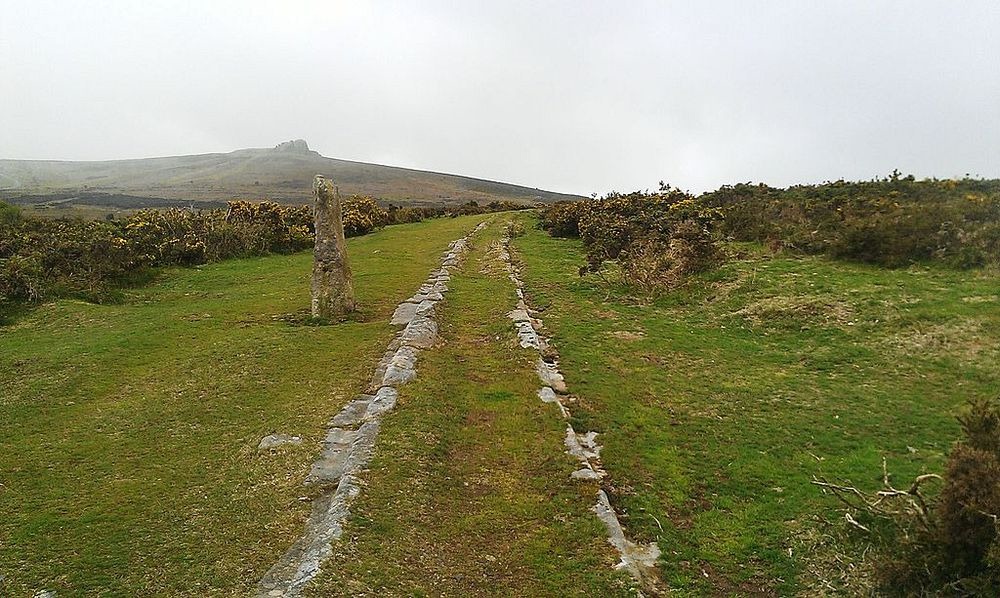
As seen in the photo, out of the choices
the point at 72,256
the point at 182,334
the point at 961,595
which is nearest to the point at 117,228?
the point at 72,256

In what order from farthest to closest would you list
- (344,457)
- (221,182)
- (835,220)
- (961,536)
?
(221,182), (835,220), (344,457), (961,536)

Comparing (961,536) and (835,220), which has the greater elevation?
(835,220)

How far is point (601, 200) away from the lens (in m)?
34.0

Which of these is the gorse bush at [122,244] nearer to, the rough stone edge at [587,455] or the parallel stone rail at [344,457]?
the parallel stone rail at [344,457]

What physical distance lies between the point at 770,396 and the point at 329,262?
10222 mm

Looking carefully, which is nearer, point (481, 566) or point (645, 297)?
point (481, 566)

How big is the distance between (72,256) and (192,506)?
1562 centimetres

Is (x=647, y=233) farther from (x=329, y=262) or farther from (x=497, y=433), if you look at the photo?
(x=497, y=433)

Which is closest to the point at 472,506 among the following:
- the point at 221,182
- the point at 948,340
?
the point at 948,340

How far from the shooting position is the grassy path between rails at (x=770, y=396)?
626 centimetres

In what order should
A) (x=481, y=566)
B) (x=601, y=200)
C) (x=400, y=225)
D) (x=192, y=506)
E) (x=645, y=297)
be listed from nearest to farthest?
1. (x=481, y=566)
2. (x=192, y=506)
3. (x=645, y=297)
4. (x=601, y=200)
5. (x=400, y=225)

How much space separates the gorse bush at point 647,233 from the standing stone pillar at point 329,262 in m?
8.06

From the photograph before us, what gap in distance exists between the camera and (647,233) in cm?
2200

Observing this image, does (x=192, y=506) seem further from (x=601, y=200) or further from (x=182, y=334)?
(x=601, y=200)
